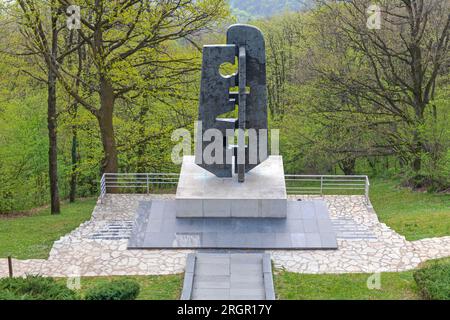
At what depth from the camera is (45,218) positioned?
61.2 feet

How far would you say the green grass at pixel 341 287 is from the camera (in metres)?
10.7

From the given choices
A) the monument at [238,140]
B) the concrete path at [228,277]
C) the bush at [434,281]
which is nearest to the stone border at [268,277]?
the concrete path at [228,277]

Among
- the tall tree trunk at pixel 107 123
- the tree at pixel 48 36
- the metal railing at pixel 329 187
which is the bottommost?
the metal railing at pixel 329 187

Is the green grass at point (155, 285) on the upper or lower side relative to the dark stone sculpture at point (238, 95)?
lower

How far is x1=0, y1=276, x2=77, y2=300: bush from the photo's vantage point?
30.7ft

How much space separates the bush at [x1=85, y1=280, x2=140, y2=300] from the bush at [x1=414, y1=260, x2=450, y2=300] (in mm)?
5352

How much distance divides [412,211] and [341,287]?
769 centimetres

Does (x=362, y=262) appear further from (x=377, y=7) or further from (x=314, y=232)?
(x=377, y=7)

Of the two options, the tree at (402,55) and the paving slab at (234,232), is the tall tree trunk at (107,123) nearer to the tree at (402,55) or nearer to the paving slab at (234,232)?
the paving slab at (234,232)

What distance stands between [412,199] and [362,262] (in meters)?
8.98

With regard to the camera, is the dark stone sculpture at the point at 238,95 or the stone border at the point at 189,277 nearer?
the stone border at the point at 189,277

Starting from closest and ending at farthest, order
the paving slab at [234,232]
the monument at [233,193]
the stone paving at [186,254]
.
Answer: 1. the stone paving at [186,254]
2. the paving slab at [234,232]
3. the monument at [233,193]

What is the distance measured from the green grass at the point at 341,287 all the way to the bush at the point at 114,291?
2871 millimetres

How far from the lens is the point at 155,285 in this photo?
11344 mm
